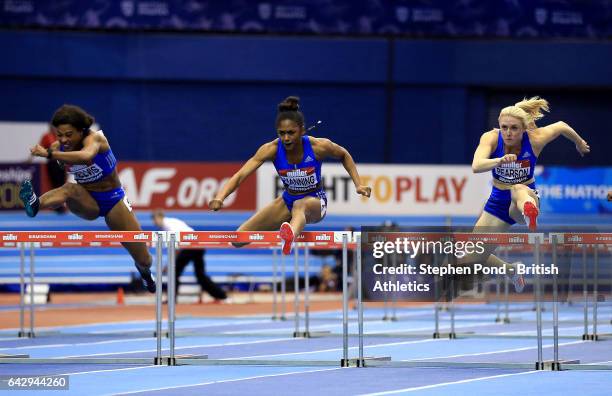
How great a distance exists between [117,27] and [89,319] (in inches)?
335

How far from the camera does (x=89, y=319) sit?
2034 cm

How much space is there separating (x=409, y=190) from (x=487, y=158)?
13.0 m

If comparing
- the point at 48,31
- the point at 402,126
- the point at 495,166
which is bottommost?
the point at 495,166

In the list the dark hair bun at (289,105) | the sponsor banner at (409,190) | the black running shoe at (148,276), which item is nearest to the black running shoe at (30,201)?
the black running shoe at (148,276)

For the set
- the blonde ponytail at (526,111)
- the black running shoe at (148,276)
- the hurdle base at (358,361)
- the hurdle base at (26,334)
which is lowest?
the hurdle base at (26,334)

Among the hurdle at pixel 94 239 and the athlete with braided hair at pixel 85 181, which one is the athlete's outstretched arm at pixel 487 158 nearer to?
the hurdle at pixel 94 239

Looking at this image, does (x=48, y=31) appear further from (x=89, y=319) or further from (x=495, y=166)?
(x=495, y=166)

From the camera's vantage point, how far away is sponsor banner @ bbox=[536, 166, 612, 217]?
2512 cm

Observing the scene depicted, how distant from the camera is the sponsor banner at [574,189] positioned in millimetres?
25125

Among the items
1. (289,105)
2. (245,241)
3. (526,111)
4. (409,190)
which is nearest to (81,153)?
(245,241)

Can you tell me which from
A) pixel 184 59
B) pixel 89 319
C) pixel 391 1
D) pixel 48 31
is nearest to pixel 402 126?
pixel 391 1

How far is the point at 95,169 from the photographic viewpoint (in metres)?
12.1

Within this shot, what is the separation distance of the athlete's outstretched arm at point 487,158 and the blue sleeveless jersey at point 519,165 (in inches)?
3.3

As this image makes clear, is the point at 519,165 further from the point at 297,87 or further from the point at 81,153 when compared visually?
the point at 297,87
